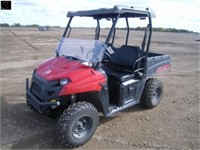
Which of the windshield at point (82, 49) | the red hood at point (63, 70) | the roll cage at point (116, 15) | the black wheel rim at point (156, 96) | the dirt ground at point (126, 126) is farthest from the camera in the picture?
the black wheel rim at point (156, 96)

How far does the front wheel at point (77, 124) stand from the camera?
385 centimetres

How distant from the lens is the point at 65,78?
3963 millimetres

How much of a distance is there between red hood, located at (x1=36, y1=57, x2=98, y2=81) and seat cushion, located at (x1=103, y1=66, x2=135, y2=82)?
32.9 inches

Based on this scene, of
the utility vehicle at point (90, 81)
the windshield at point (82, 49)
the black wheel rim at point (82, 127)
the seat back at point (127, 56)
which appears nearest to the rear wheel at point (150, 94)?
the utility vehicle at point (90, 81)

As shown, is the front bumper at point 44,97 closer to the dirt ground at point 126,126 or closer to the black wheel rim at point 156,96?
the dirt ground at point 126,126

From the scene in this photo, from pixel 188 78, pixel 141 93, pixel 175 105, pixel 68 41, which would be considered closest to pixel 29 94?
pixel 68 41

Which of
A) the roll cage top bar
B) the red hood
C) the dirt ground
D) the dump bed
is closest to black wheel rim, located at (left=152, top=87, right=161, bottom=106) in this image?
the dirt ground

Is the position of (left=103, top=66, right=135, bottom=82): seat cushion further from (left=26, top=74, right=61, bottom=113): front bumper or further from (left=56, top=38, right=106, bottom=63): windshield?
(left=26, top=74, right=61, bottom=113): front bumper

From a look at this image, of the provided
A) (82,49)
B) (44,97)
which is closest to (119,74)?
(82,49)

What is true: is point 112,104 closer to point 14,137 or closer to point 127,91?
point 127,91

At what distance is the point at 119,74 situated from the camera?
511cm

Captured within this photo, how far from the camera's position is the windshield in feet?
14.3

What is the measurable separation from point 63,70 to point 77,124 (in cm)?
90

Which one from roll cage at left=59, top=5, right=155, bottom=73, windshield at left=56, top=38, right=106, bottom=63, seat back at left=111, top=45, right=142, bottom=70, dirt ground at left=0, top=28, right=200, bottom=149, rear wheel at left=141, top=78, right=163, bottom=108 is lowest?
dirt ground at left=0, top=28, right=200, bottom=149
